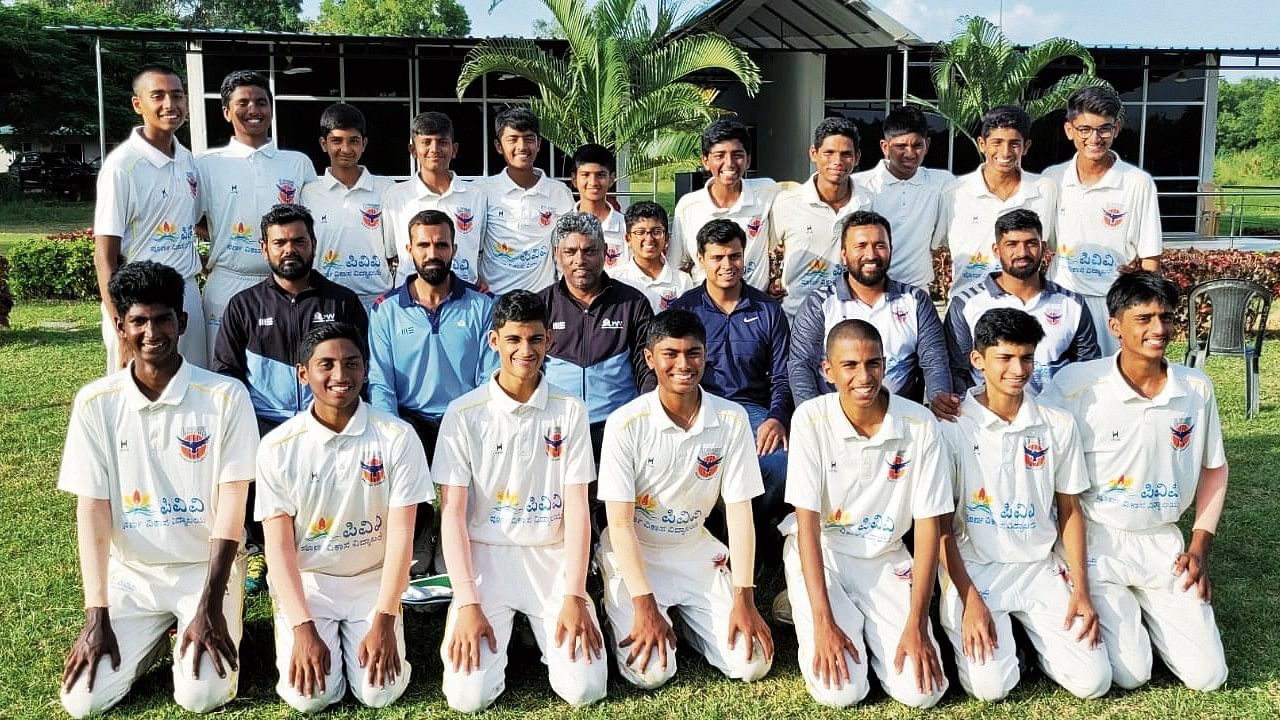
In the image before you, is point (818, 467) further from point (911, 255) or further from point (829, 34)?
point (829, 34)

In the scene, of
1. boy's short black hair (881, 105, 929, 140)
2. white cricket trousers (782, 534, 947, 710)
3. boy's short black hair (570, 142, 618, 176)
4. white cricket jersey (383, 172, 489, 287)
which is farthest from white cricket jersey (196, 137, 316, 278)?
boy's short black hair (881, 105, 929, 140)

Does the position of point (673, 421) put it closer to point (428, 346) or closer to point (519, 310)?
point (519, 310)

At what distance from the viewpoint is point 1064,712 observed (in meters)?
3.99

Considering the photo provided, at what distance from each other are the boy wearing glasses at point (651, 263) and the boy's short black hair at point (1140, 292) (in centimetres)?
226

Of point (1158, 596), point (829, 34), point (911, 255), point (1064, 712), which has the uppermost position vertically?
point (829, 34)

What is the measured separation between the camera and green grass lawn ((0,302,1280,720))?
3.98 metres

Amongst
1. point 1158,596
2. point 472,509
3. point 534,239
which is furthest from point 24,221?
point 1158,596

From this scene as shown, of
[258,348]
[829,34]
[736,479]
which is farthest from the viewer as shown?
[829,34]

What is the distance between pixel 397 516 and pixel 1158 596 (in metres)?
3.03

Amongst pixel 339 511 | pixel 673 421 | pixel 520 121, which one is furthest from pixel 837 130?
pixel 339 511

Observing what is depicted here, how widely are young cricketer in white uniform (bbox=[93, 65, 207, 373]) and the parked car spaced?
3081 cm

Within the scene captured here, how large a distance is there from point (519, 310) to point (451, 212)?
6.34 ft

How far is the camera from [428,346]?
5301 millimetres

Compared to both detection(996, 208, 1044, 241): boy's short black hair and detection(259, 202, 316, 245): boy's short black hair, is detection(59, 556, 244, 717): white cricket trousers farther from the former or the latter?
detection(996, 208, 1044, 241): boy's short black hair
